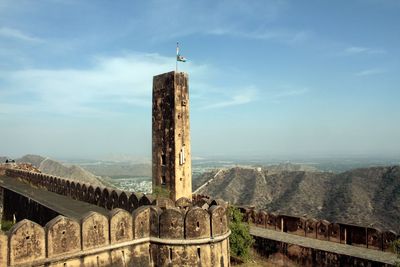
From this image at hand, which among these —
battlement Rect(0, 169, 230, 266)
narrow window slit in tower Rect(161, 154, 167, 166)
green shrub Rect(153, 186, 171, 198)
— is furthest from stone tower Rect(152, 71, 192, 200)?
battlement Rect(0, 169, 230, 266)

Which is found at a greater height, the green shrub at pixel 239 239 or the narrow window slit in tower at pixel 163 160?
the narrow window slit in tower at pixel 163 160

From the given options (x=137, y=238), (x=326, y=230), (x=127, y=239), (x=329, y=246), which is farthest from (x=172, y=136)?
(x=127, y=239)

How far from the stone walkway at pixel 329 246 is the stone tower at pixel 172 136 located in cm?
446

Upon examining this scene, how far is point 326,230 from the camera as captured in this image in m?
15.7

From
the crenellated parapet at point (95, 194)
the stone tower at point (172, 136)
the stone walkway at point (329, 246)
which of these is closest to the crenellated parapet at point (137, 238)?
the crenellated parapet at point (95, 194)

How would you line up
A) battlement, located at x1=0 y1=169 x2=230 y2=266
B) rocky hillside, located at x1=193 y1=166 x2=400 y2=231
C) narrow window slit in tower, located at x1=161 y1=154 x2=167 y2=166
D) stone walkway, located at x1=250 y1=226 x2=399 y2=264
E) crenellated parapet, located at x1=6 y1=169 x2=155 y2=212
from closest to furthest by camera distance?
battlement, located at x1=0 y1=169 x2=230 y2=266 < crenellated parapet, located at x1=6 y1=169 x2=155 y2=212 < stone walkway, located at x1=250 y1=226 x2=399 y2=264 < narrow window slit in tower, located at x1=161 y1=154 x2=167 y2=166 < rocky hillside, located at x1=193 y1=166 x2=400 y2=231

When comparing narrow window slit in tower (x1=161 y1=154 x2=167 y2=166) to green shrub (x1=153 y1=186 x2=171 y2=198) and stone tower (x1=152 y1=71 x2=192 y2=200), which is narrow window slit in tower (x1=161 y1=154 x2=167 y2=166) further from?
green shrub (x1=153 y1=186 x2=171 y2=198)

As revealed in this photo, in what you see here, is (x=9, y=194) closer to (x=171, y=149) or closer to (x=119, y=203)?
(x=171, y=149)

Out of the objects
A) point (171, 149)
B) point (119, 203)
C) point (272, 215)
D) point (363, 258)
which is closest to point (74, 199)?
point (119, 203)

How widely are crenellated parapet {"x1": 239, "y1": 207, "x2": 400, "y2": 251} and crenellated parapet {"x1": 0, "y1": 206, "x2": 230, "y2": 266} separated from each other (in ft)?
23.9

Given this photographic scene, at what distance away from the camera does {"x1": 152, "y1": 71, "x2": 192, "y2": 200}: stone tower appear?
62.0 ft

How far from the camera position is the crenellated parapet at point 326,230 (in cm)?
1405

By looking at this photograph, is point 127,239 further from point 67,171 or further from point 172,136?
point 67,171

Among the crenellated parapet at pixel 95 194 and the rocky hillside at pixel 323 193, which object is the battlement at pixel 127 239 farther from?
the rocky hillside at pixel 323 193
